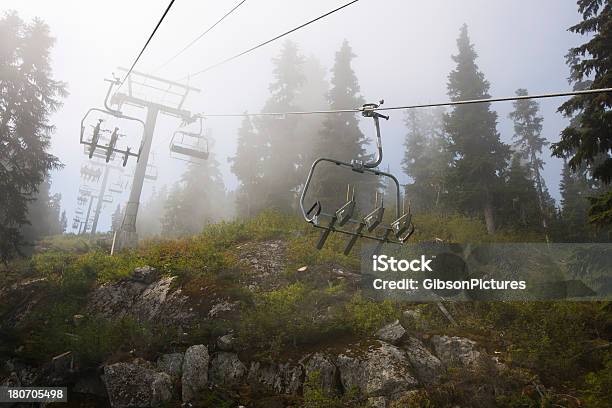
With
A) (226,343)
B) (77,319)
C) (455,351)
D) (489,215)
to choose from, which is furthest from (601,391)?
Answer: (489,215)

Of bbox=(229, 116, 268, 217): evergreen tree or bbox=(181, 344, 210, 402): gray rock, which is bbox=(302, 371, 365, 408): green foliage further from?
bbox=(229, 116, 268, 217): evergreen tree

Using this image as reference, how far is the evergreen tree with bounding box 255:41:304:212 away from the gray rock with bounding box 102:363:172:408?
2625 centimetres

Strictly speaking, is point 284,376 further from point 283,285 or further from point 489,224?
point 489,224

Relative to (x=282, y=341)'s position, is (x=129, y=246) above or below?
above

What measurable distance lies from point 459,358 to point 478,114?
24.0 meters

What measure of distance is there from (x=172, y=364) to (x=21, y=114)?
17.4 meters

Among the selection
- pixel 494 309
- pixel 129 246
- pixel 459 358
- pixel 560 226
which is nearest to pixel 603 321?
pixel 494 309

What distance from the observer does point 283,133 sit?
41438 millimetres

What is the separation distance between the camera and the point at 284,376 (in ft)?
34.8

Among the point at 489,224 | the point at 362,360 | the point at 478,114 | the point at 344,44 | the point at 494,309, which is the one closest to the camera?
the point at 362,360

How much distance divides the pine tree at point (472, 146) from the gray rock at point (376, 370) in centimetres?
1685

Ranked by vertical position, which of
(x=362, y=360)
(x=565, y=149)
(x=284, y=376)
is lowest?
(x=284, y=376)

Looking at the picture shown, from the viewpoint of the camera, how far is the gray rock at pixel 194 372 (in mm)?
10492

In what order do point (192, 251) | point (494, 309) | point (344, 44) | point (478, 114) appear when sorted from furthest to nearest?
point (344, 44) → point (478, 114) → point (192, 251) → point (494, 309)
